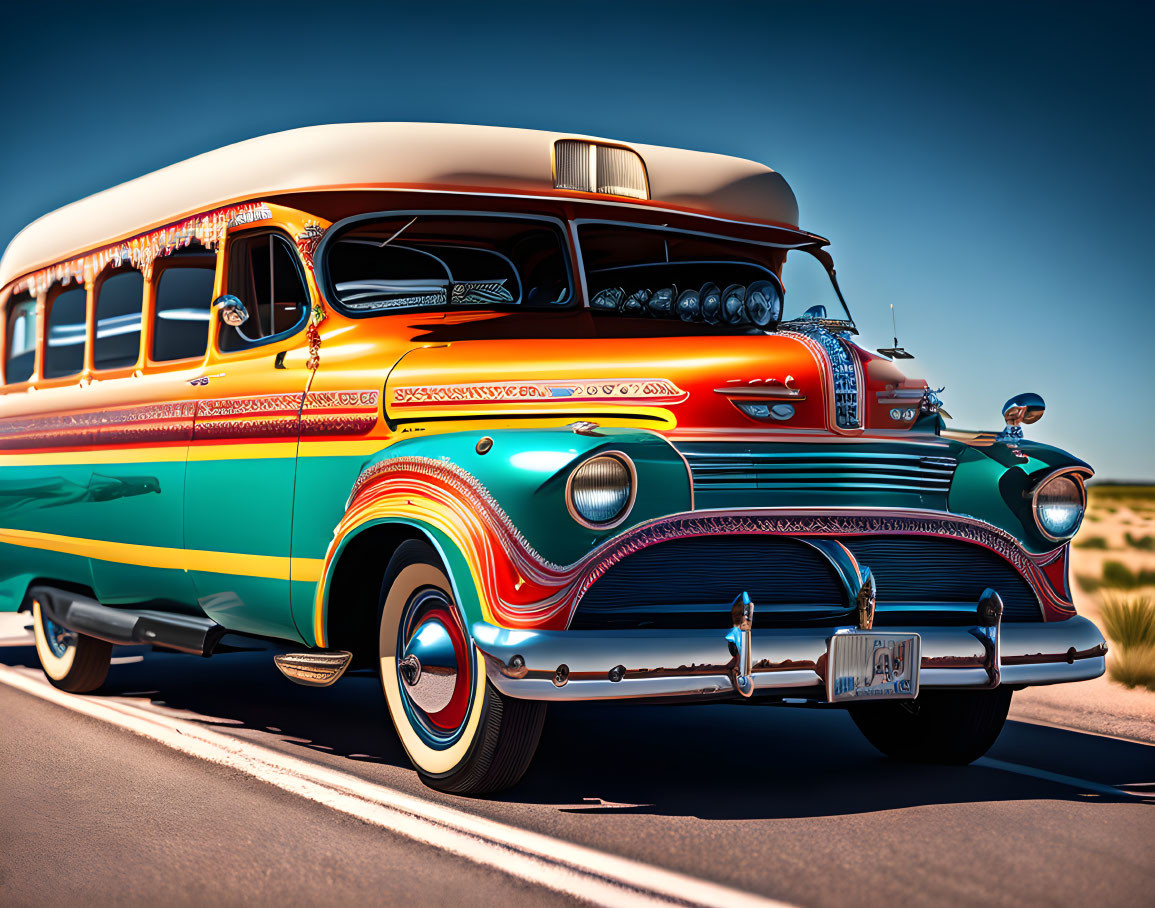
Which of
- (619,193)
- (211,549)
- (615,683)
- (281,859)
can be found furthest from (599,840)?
(619,193)

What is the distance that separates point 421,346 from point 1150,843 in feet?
9.97

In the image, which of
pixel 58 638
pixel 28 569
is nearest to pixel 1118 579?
pixel 58 638

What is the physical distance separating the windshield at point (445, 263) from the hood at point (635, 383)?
663mm

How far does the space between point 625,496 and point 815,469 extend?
0.74 meters

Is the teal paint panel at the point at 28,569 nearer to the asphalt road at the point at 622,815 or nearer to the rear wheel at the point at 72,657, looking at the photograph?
the rear wheel at the point at 72,657

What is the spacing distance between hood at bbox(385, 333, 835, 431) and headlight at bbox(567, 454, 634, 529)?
12.5 inches

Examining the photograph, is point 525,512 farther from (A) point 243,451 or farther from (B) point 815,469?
(A) point 243,451

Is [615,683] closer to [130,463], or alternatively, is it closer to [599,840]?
[599,840]

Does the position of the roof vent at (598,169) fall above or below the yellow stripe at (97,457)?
above

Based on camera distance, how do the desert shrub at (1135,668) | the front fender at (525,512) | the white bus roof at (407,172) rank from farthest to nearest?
the desert shrub at (1135,668) < the white bus roof at (407,172) < the front fender at (525,512)

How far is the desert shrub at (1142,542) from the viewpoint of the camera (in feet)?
94.1

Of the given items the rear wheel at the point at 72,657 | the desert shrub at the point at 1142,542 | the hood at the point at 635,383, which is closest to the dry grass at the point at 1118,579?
Result: the desert shrub at the point at 1142,542

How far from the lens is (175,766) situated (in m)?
5.25

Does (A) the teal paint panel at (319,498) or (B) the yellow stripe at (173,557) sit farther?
(B) the yellow stripe at (173,557)
